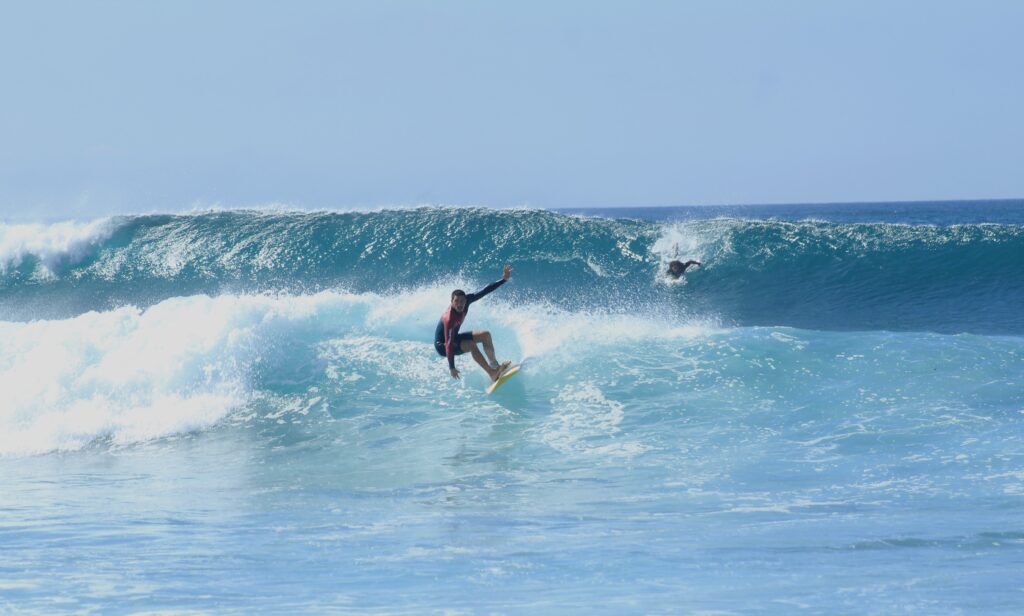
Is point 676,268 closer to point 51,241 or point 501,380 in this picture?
point 501,380

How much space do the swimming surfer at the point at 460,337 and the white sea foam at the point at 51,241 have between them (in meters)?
15.6

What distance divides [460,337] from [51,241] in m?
16.6

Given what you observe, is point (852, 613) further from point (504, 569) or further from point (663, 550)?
point (504, 569)

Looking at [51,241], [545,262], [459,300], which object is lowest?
[459,300]

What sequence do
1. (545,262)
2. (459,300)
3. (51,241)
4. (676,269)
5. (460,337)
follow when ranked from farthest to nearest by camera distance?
(51,241), (545,262), (676,269), (460,337), (459,300)

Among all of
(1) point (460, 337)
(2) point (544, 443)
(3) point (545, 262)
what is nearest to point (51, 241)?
(3) point (545, 262)

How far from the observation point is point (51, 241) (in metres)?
24.2

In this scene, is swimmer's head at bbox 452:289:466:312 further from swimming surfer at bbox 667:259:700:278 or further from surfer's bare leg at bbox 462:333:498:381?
swimming surfer at bbox 667:259:700:278

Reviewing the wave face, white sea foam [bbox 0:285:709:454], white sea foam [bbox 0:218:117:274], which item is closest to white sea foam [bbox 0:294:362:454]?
white sea foam [bbox 0:285:709:454]

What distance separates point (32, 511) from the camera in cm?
784

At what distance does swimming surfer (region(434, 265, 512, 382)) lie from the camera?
36.5 feet

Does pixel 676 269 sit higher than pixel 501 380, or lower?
higher

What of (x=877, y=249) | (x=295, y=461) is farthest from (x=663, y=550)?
(x=877, y=249)

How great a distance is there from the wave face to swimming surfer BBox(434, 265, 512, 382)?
736 cm
